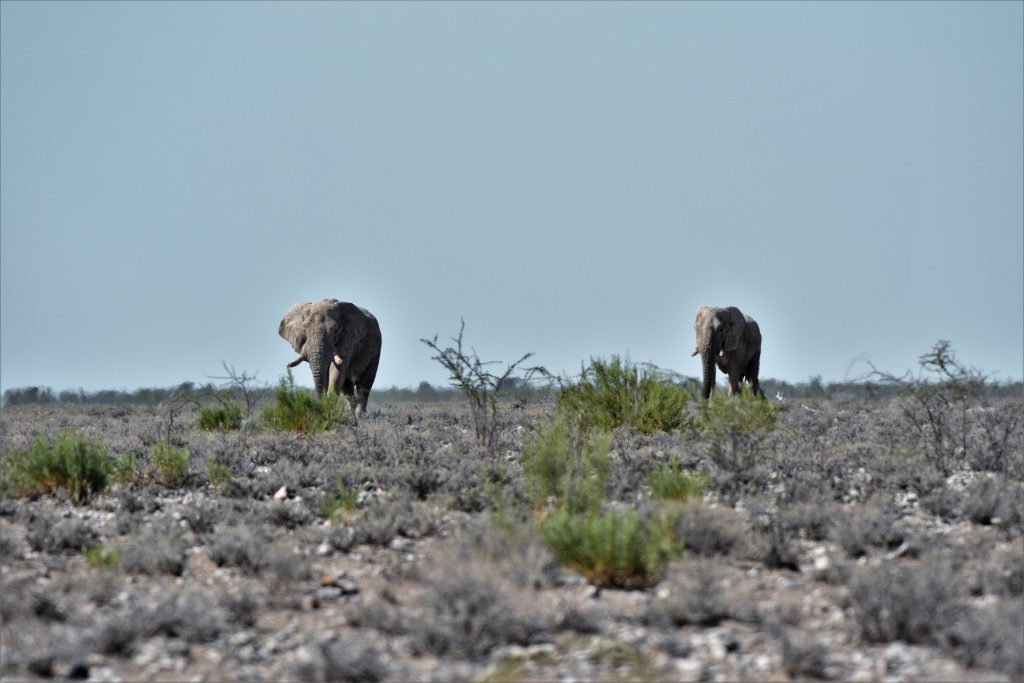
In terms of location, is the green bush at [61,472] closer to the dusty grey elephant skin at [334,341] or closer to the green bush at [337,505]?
the green bush at [337,505]

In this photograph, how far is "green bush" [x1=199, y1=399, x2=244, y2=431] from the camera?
17.6 meters

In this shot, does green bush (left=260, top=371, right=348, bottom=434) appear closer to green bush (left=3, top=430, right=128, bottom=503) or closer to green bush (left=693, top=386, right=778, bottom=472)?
green bush (left=3, top=430, right=128, bottom=503)

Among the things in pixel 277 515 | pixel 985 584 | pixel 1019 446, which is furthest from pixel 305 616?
pixel 1019 446

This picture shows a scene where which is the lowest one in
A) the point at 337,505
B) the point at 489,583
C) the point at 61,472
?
the point at 489,583

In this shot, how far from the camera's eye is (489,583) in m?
7.24

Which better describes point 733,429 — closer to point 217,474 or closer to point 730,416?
point 730,416

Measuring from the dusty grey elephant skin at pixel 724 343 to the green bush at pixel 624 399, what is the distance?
8574mm

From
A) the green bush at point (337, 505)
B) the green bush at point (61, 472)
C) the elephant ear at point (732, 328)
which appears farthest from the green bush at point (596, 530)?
the elephant ear at point (732, 328)

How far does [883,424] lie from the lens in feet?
60.0

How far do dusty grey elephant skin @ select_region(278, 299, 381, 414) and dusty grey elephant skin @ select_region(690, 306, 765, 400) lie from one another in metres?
7.12

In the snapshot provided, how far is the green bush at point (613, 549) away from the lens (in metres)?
7.79

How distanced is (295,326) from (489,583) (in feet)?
58.2

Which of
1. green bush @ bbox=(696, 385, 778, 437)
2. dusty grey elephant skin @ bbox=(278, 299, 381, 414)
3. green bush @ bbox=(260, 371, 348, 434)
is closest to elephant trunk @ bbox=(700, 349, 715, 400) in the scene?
dusty grey elephant skin @ bbox=(278, 299, 381, 414)

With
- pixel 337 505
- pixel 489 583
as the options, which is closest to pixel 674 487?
pixel 337 505
